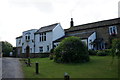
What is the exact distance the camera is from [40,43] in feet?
133

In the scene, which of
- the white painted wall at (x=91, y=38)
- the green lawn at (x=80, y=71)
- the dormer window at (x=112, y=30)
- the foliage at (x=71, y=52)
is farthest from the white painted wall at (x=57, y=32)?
the green lawn at (x=80, y=71)

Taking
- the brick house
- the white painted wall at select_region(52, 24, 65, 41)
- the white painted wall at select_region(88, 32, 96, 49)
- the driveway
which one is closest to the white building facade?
the white painted wall at select_region(52, 24, 65, 41)

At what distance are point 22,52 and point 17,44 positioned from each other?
5350 millimetres

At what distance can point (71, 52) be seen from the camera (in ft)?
68.5

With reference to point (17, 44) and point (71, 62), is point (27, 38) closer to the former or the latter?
point (17, 44)

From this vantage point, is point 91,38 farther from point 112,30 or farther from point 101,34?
point 112,30

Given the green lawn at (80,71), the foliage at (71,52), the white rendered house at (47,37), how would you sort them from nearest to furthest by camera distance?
the green lawn at (80,71) < the foliage at (71,52) < the white rendered house at (47,37)

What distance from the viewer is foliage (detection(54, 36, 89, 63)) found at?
20.6m

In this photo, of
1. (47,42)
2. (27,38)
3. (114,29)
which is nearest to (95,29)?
(114,29)

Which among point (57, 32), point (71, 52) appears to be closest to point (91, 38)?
point (57, 32)

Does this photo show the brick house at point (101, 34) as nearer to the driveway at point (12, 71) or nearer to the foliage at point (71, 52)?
the foliage at point (71, 52)

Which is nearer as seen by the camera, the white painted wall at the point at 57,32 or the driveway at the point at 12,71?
the driveway at the point at 12,71

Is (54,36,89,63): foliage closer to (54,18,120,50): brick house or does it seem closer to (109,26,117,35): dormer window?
(54,18,120,50): brick house

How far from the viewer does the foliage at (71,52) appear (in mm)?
20625
